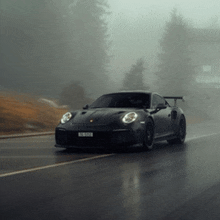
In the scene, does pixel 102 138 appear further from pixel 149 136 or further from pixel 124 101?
pixel 124 101

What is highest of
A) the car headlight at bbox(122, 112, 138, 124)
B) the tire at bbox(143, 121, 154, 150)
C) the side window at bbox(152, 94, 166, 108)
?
the side window at bbox(152, 94, 166, 108)

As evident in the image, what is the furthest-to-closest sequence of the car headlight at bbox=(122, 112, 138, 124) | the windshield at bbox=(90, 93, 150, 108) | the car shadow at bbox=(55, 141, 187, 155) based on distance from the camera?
the windshield at bbox=(90, 93, 150, 108)
the car shadow at bbox=(55, 141, 187, 155)
the car headlight at bbox=(122, 112, 138, 124)

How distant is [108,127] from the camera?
37.6 feet

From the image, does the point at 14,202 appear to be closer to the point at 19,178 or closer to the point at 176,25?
the point at 19,178

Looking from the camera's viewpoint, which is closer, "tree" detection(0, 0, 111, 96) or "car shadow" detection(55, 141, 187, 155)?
"car shadow" detection(55, 141, 187, 155)

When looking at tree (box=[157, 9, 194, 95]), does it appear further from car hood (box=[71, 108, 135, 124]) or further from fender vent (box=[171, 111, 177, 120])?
car hood (box=[71, 108, 135, 124])

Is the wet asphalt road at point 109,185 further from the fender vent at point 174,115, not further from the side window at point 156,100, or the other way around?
the fender vent at point 174,115

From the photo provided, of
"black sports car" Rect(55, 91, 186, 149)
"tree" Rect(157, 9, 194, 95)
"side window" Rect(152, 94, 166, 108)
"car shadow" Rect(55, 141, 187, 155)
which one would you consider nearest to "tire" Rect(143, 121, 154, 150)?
"black sports car" Rect(55, 91, 186, 149)

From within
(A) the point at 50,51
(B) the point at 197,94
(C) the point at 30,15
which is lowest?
(B) the point at 197,94

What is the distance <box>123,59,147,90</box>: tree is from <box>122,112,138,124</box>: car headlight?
1409 inches

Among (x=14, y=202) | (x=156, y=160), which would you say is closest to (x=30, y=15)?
(x=156, y=160)

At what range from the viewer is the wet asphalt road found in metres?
5.68

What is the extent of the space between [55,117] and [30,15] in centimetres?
2086

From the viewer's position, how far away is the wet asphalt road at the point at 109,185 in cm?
568
